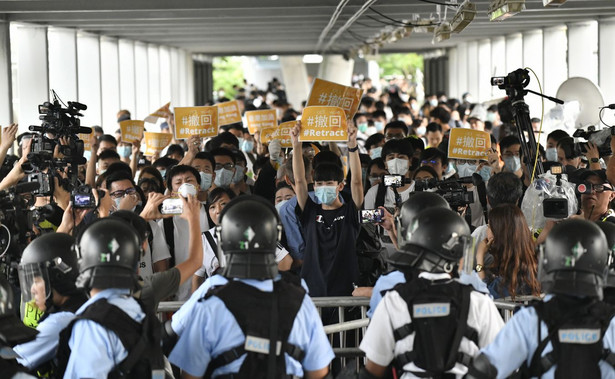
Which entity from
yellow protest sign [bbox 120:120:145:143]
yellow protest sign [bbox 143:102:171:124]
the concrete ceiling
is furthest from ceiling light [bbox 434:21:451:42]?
yellow protest sign [bbox 143:102:171:124]

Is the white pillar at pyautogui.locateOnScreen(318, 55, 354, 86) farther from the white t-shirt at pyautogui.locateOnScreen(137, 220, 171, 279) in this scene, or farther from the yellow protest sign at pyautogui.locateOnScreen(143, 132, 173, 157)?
the white t-shirt at pyautogui.locateOnScreen(137, 220, 171, 279)

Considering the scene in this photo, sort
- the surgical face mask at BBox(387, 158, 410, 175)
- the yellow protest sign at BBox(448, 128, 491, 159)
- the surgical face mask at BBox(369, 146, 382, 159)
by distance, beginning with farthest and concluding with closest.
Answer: the surgical face mask at BBox(369, 146, 382, 159) < the yellow protest sign at BBox(448, 128, 491, 159) < the surgical face mask at BBox(387, 158, 410, 175)

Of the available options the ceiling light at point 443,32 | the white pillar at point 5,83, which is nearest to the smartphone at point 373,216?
the ceiling light at point 443,32

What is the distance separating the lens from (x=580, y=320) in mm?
4398

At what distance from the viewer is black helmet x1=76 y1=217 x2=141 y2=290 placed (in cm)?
448

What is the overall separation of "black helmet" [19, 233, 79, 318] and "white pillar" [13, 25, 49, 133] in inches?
559

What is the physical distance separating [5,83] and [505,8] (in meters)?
10.3

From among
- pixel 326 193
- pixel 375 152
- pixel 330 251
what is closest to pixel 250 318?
pixel 330 251

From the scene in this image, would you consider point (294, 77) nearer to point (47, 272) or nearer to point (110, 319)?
point (47, 272)

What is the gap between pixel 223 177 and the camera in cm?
1050

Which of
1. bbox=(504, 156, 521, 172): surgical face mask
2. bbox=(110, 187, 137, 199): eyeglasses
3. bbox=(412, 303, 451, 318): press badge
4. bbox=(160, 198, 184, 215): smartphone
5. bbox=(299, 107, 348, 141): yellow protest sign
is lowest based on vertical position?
bbox=(412, 303, 451, 318): press badge

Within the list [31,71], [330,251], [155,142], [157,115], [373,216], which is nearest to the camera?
[373,216]

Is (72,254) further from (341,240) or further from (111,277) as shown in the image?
(341,240)

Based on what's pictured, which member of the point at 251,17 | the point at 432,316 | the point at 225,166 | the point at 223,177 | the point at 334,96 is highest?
the point at 251,17
